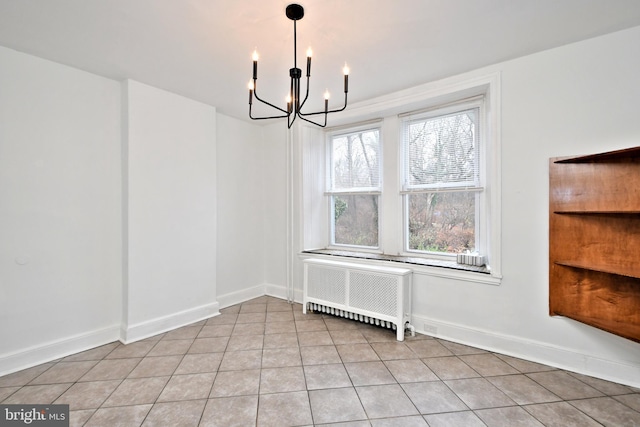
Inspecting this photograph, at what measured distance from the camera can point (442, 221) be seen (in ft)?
10.7

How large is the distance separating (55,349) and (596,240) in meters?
4.59

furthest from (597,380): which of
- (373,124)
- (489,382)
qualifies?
(373,124)

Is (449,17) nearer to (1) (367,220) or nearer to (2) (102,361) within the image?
(1) (367,220)

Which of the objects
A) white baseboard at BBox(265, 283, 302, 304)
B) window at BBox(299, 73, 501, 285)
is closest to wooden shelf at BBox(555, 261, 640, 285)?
window at BBox(299, 73, 501, 285)

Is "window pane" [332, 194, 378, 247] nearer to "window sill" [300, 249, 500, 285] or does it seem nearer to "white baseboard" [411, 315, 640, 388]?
"window sill" [300, 249, 500, 285]

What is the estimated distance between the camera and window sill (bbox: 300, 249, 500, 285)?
2.68m

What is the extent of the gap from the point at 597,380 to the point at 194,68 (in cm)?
421

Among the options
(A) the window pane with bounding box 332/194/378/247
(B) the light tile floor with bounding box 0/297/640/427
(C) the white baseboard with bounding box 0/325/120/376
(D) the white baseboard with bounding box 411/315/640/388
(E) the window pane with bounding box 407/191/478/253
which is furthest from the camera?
(A) the window pane with bounding box 332/194/378/247

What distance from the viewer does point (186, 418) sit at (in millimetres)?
1795

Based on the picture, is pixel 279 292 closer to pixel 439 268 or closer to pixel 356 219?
pixel 356 219

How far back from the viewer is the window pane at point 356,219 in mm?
3811

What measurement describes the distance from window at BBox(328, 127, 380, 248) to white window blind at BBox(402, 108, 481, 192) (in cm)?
45

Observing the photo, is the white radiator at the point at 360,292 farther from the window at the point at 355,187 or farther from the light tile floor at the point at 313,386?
the window at the point at 355,187

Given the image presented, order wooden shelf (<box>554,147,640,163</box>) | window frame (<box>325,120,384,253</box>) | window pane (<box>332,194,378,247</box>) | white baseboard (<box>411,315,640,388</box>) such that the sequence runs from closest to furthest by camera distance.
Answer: wooden shelf (<box>554,147,640,163</box>), white baseboard (<box>411,315,640,388</box>), window frame (<box>325,120,384,253</box>), window pane (<box>332,194,378,247</box>)
